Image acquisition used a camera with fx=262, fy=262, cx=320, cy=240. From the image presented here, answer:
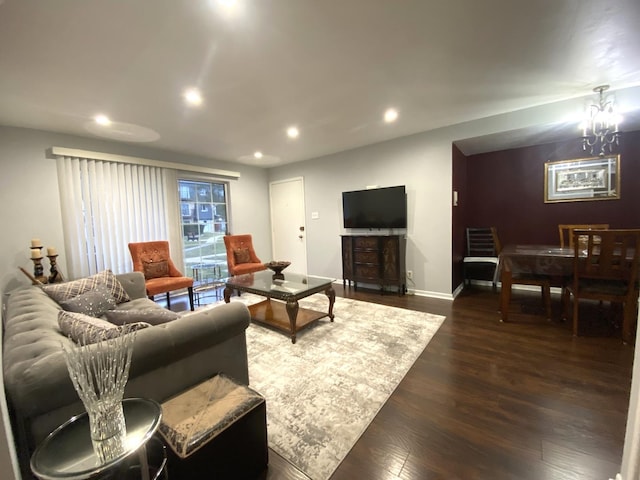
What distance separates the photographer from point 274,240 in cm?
582

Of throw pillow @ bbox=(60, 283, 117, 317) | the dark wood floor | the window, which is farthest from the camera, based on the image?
the window

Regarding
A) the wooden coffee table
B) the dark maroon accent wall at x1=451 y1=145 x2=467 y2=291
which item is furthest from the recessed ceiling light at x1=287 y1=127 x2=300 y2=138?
the dark maroon accent wall at x1=451 y1=145 x2=467 y2=291

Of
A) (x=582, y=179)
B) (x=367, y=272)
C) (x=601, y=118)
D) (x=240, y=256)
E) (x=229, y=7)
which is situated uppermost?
(x=229, y=7)

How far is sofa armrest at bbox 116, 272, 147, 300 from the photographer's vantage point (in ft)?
9.12

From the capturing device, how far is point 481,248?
166 inches

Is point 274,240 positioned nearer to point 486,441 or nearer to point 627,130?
point 486,441

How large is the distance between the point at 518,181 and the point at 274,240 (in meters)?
4.53

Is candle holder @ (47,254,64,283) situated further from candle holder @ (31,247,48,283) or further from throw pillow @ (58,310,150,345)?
throw pillow @ (58,310,150,345)

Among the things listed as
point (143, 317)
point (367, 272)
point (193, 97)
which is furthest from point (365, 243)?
point (143, 317)

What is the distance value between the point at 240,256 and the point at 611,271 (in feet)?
14.5

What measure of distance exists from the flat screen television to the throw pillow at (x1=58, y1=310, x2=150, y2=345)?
11.4 ft

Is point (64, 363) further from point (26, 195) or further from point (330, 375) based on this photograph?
point (26, 195)

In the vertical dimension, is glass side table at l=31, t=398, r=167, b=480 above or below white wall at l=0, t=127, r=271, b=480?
below

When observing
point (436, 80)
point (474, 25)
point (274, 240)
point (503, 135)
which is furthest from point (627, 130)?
point (274, 240)
